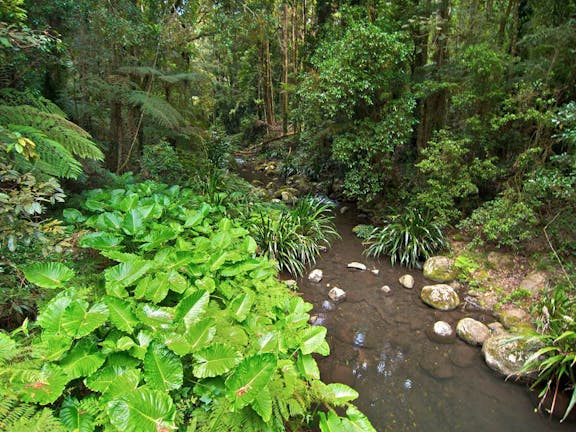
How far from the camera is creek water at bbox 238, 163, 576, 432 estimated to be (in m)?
2.82

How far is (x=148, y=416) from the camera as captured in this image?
4.65 feet

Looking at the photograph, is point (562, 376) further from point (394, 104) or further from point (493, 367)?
point (394, 104)

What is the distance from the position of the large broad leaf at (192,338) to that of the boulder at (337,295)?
9.52 feet

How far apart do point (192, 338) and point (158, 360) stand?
0.71 feet

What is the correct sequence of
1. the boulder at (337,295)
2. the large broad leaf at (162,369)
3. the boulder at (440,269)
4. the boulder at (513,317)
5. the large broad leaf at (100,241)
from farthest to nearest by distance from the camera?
the boulder at (440,269)
the boulder at (337,295)
the boulder at (513,317)
the large broad leaf at (100,241)
the large broad leaf at (162,369)

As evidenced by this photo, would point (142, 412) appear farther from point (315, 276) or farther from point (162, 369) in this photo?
point (315, 276)

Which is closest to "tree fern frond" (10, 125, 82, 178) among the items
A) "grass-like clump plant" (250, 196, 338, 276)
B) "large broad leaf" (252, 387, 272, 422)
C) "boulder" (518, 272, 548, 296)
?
"large broad leaf" (252, 387, 272, 422)

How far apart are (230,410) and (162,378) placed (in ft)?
1.33

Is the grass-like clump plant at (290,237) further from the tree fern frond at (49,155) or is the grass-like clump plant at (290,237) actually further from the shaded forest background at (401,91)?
the tree fern frond at (49,155)

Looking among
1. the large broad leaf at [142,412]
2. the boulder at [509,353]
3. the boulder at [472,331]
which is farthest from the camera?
the boulder at [472,331]

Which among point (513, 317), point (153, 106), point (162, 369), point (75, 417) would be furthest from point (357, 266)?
point (75, 417)

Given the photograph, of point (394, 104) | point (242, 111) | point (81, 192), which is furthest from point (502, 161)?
point (242, 111)

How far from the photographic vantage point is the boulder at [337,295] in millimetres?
4523

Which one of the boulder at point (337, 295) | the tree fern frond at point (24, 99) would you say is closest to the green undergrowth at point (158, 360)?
the tree fern frond at point (24, 99)
